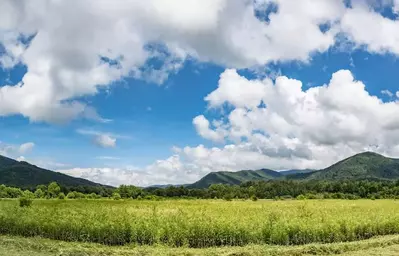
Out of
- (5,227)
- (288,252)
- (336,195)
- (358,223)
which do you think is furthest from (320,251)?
(336,195)

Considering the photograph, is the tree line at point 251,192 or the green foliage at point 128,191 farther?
the green foliage at point 128,191

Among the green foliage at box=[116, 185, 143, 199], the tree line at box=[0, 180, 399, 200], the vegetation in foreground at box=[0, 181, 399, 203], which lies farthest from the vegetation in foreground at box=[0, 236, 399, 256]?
the green foliage at box=[116, 185, 143, 199]

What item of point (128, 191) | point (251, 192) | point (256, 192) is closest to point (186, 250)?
point (128, 191)

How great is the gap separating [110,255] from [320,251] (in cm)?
1036

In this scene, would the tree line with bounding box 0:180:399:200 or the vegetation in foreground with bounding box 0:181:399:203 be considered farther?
the tree line with bounding box 0:180:399:200

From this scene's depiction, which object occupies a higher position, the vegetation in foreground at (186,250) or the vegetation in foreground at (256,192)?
the vegetation in foreground at (256,192)

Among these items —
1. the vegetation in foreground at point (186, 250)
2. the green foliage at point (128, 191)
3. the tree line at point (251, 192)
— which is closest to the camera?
the vegetation in foreground at point (186, 250)

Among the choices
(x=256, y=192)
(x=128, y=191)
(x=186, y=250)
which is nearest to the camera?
(x=186, y=250)

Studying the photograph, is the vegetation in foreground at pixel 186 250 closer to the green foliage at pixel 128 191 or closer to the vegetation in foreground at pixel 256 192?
the vegetation in foreground at pixel 256 192

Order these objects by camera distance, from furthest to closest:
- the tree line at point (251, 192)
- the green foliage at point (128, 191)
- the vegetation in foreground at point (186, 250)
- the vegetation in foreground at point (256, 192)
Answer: the green foliage at point (128, 191), the tree line at point (251, 192), the vegetation in foreground at point (256, 192), the vegetation in foreground at point (186, 250)

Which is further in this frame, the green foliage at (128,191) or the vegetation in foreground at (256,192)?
the green foliage at (128,191)

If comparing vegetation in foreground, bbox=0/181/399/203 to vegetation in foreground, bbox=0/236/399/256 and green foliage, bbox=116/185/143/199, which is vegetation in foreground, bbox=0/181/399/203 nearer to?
green foliage, bbox=116/185/143/199

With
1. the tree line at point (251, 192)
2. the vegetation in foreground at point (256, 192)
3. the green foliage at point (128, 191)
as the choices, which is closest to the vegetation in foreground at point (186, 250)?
the tree line at point (251, 192)

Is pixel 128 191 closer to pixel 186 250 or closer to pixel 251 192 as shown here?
pixel 251 192
